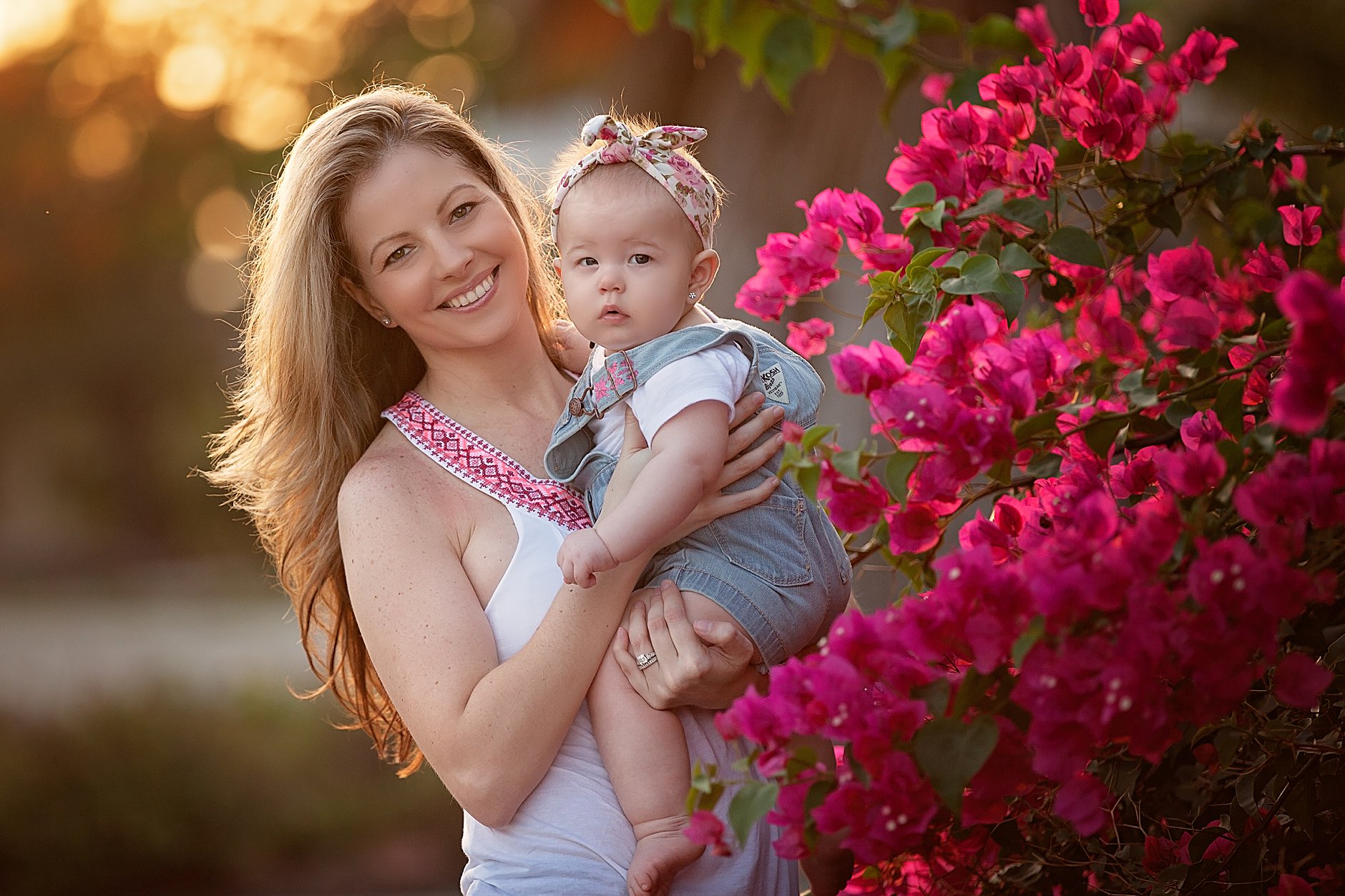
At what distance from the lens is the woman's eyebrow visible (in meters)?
2.14

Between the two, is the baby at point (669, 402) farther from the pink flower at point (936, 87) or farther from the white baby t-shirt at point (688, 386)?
the pink flower at point (936, 87)

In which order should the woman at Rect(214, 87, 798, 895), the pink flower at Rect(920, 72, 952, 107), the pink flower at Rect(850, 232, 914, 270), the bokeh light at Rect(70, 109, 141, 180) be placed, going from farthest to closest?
the bokeh light at Rect(70, 109, 141, 180) < the woman at Rect(214, 87, 798, 895) < the pink flower at Rect(850, 232, 914, 270) < the pink flower at Rect(920, 72, 952, 107)

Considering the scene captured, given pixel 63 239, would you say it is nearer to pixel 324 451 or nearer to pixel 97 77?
pixel 97 77

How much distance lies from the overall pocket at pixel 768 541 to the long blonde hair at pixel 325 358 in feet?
2.49

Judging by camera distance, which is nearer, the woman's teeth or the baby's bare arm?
the baby's bare arm

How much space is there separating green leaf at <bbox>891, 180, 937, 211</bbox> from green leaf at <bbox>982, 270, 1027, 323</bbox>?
18 centimetres

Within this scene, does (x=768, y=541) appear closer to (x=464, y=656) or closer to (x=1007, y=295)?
(x=464, y=656)

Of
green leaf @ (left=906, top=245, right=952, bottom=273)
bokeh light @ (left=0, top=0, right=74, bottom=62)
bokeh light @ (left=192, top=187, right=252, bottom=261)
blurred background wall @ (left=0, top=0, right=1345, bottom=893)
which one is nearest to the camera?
green leaf @ (left=906, top=245, right=952, bottom=273)

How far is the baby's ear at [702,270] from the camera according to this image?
1950 millimetres

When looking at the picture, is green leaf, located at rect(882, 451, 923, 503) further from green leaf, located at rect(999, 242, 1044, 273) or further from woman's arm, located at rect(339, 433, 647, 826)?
woman's arm, located at rect(339, 433, 647, 826)

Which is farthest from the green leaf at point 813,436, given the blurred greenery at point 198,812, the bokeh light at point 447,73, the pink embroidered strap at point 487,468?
the bokeh light at point 447,73

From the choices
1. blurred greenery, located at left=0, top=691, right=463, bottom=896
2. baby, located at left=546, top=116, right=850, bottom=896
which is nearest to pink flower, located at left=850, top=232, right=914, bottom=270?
baby, located at left=546, top=116, right=850, bottom=896

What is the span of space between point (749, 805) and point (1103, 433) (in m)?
0.56

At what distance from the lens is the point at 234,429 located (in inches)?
98.2
